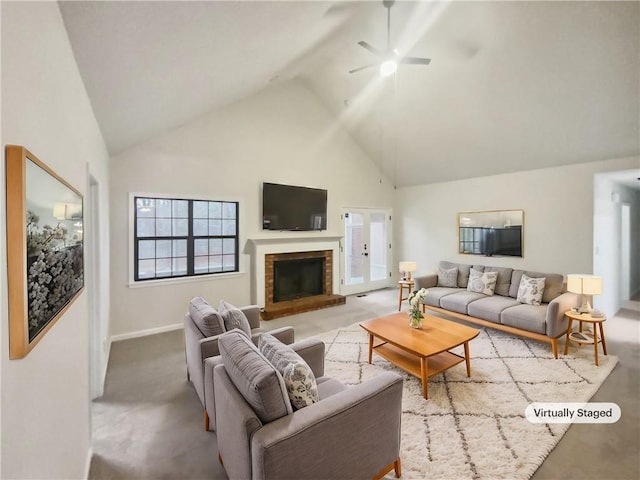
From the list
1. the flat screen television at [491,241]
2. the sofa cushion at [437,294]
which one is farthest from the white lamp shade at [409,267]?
the flat screen television at [491,241]

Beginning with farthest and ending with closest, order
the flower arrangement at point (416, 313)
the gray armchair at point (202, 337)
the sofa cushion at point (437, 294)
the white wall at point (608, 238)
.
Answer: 1. the sofa cushion at point (437, 294)
2. the white wall at point (608, 238)
3. the flower arrangement at point (416, 313)
4. the gray armchair at point (202, 337)

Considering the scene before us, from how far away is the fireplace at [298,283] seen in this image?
5.17m

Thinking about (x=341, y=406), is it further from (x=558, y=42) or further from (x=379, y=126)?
(x=379, y=126)

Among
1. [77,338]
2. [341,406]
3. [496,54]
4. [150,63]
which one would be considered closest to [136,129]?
[150,63]

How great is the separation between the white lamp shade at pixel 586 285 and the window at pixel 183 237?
462 cm

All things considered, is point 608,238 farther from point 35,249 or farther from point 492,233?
point 35,249

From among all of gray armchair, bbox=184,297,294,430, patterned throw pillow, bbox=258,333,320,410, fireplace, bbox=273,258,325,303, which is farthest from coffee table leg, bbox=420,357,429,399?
fireplace, bbox=273,258,325,303

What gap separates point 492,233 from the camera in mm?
5422

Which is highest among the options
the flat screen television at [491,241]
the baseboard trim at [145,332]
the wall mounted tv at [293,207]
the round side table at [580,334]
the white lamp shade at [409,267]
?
the wall mounted tv at [293,207]

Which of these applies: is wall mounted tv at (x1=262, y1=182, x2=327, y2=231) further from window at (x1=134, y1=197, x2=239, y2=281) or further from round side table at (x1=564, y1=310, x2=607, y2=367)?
round side table at (x1=564, y1=310, x2=607, y2=367)

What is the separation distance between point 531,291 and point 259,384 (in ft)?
13.5

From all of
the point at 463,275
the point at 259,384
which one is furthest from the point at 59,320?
the point at 463,275

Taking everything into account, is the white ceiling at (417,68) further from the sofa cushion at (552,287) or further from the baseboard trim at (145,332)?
the baseboard trim at (145,332)

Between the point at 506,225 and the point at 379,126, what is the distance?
292 cm
